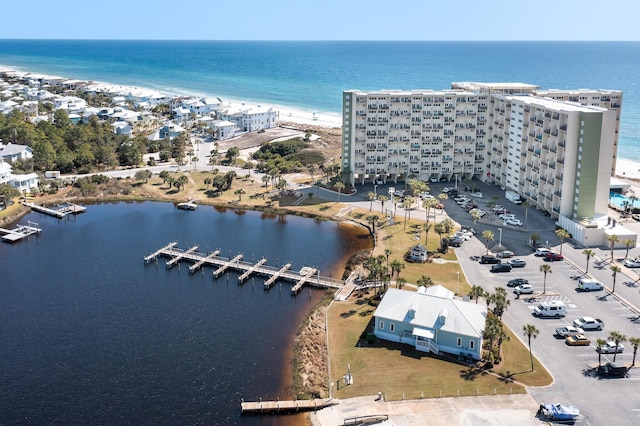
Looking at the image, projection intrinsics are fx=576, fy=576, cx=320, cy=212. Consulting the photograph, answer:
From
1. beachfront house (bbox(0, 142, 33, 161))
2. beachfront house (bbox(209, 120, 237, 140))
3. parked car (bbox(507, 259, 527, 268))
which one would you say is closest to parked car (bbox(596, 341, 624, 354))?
parked car (bbox(507, 259, 527, 268))

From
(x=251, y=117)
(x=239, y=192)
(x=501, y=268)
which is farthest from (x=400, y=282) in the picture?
(x=251, y=117)

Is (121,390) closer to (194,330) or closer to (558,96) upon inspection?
(194,330)

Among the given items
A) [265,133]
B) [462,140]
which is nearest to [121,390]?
[462,140]

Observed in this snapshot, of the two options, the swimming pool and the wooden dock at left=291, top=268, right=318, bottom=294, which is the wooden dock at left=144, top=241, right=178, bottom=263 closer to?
the wooden dock at left=291, top=268, right=318, bottom=294

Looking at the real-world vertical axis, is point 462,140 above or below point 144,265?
above

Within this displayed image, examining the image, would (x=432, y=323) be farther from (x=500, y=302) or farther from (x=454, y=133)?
(x=454, y=133)

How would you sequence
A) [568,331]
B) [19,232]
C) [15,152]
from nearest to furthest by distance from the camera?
[568,331] → [19,232] → [15,152]
